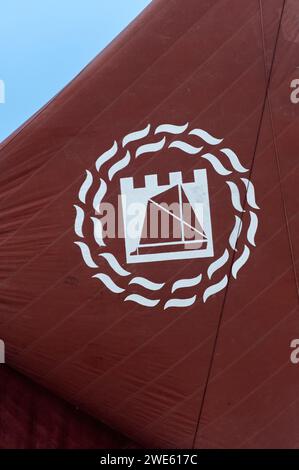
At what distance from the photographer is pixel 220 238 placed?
444 centimetres

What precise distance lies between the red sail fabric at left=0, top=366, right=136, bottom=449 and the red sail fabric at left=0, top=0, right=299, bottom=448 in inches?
3.6

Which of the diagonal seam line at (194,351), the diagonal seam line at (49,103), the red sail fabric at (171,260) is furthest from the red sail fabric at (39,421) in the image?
the diagonal seam line at (49,103)

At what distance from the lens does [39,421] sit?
4527 millimetres

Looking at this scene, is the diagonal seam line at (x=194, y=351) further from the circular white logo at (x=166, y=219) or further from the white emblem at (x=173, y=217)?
the white emblem at (x=173, y=217)

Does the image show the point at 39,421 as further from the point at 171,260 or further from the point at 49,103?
the point at 49,103

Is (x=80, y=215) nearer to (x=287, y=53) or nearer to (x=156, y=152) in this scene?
(x=156, y=152)

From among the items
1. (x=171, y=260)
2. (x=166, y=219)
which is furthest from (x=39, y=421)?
(x=166, y=219)

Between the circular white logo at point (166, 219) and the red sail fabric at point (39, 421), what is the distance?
2.65ft

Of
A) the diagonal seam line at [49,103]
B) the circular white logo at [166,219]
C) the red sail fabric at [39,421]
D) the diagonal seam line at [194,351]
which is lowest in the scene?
the red sail fabric at [39,421]

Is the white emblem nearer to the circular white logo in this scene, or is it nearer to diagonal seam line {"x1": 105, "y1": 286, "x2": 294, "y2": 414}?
the circular white logo

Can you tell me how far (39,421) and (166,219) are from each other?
4.70ft

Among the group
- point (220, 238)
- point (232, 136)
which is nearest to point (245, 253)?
point (220, 238)

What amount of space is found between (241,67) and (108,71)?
809 millimetres

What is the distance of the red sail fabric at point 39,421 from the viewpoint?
4512 millimetres
